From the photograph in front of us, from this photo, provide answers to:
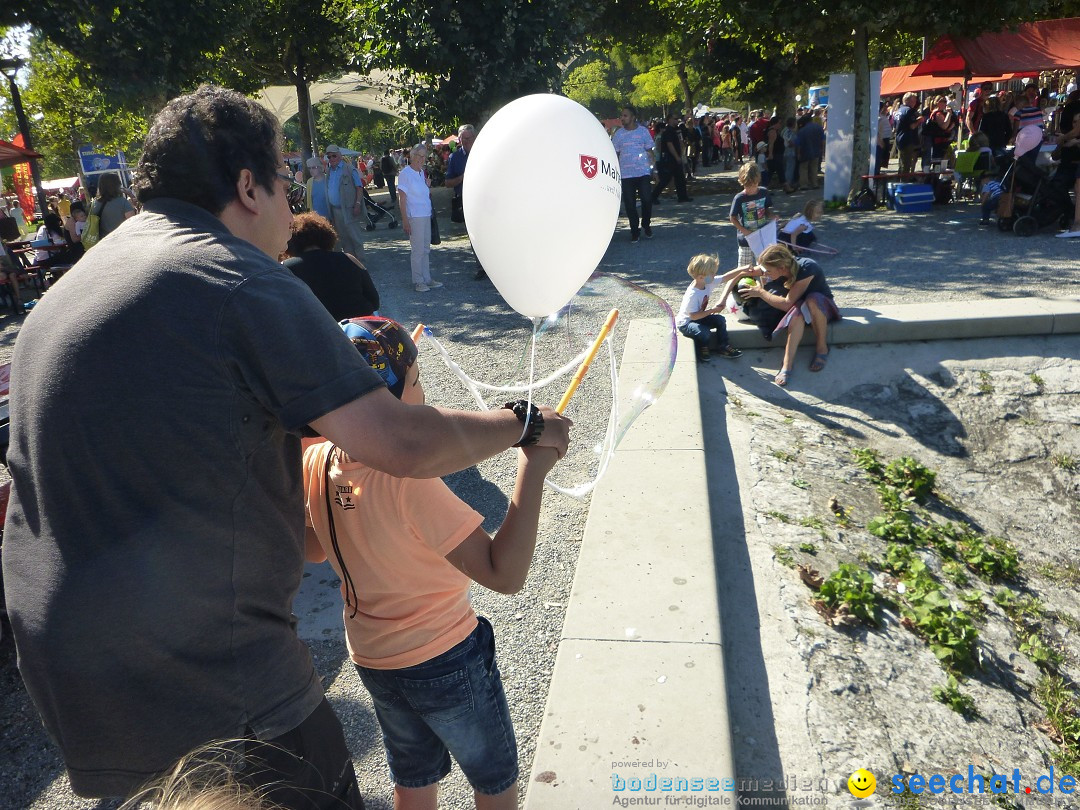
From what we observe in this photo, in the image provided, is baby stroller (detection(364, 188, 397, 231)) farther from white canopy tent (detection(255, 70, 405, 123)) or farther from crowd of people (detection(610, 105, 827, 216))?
crowd of people (detection(610, 105, 827, 216))

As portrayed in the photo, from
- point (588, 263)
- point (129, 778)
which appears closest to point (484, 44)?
point (588, 263)

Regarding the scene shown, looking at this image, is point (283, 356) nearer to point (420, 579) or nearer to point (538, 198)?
point (420, 579)

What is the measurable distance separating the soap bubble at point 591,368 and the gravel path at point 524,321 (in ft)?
0.24

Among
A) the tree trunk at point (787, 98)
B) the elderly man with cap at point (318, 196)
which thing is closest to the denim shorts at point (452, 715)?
the elderly man with cap at point (318, 196)

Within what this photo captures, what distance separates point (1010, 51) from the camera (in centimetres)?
1418

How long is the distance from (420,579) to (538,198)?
112cm

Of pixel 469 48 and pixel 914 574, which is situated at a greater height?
pixel 469 48

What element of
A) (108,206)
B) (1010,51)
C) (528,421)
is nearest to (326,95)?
(108,206)

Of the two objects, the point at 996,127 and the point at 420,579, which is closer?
the point at 420,579

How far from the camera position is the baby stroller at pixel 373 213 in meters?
16.7

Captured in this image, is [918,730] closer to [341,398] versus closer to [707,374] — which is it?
[341,398]

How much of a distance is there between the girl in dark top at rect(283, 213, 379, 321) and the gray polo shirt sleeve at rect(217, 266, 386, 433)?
290cm

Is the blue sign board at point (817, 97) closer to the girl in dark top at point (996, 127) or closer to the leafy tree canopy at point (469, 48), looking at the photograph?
the girl in dark top at point (996, 127)

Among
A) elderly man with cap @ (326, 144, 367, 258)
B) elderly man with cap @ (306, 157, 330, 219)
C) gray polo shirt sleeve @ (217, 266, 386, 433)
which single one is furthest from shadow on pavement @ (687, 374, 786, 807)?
elderly man with cap @ (306, 157, 330, 219)
